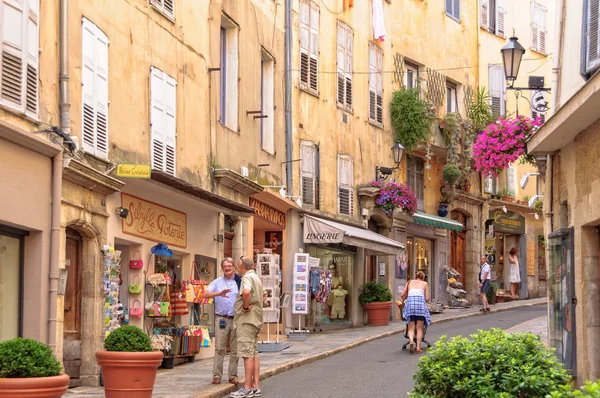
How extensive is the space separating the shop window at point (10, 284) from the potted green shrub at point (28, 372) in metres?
3.40

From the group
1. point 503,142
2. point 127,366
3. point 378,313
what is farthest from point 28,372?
point 378,313

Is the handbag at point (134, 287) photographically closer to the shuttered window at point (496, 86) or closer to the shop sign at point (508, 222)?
the shop sign at point (508, 222)

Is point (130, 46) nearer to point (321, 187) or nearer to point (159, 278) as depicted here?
point (159, 278)

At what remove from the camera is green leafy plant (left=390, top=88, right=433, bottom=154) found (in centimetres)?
3138

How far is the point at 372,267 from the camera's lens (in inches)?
1214

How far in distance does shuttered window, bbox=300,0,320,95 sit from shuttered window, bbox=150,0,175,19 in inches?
321

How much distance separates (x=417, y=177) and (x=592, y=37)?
21.5 meters

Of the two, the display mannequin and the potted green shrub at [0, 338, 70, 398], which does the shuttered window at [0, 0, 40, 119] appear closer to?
the potted green shrub at [0, 338, 70, 398]

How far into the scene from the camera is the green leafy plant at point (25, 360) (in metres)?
9.36

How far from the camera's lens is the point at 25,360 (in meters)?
9.40

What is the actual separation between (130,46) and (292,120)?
9.51 m

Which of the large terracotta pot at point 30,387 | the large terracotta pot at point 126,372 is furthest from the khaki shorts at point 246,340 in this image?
the large terracotta pot at point 30,387

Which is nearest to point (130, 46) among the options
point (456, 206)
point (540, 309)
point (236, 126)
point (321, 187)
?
point (236, 126)

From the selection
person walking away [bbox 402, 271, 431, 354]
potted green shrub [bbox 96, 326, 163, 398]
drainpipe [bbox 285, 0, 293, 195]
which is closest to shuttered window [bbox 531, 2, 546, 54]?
drainpipe [bbox 285, 0, 293, 195]
